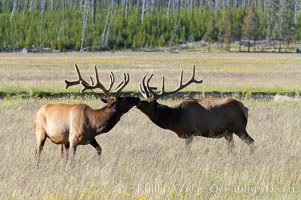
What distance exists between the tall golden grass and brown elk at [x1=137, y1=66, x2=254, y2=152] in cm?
31

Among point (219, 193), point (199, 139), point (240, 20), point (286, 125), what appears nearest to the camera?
point (219, 193)

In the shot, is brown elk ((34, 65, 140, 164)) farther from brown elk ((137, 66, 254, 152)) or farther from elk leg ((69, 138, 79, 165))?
brown elk ((137, 66, 254, 152))

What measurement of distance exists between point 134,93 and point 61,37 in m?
75.3

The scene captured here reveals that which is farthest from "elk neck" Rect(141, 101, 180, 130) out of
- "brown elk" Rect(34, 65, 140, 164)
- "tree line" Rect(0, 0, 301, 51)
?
"tree line" Rect(0, 0, 301, 51)

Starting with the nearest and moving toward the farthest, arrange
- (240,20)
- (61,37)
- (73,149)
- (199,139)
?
(73,149) < (199,139) < (61,37) < (240,20)

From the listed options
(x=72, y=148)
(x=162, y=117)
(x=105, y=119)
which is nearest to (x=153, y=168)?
(x=105, y=119)

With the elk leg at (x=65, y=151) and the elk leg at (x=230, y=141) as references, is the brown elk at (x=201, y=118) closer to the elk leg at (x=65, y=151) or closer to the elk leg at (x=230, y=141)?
the elk leg at (x=230, y=141)

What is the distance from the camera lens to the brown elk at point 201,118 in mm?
12328

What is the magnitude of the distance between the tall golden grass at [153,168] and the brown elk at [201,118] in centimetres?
31

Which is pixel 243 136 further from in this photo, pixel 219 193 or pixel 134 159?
pixel 219 193

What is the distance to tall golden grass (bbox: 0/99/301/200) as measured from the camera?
351 inches

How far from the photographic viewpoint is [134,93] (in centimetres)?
2645

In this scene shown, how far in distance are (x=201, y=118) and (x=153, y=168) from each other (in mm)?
2136

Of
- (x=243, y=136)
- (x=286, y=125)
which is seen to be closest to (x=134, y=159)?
(x=243, y=136)
